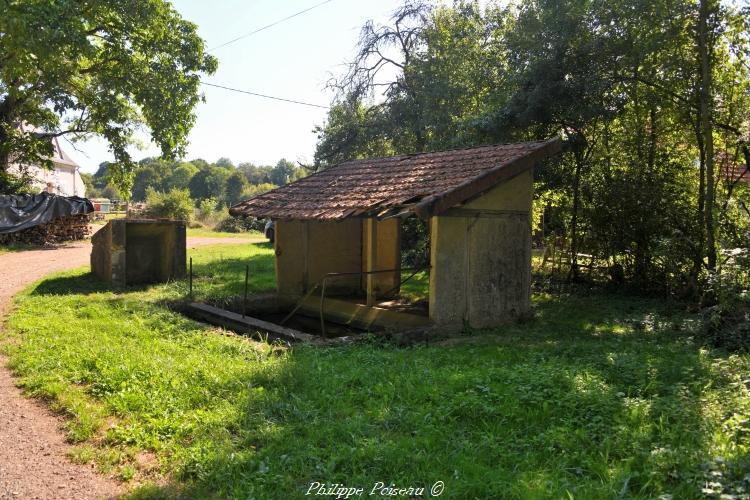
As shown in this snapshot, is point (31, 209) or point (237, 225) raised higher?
point (31, 209)

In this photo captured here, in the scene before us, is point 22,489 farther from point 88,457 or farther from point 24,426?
point 24,426

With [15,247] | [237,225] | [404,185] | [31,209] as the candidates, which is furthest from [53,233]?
[404,185]

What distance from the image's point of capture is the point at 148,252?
1393 cm

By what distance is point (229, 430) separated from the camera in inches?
185

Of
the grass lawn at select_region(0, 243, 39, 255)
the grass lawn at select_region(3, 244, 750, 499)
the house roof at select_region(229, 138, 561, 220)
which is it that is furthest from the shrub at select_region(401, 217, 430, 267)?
the grass lawn at select_region(0, 243, 39, 255)

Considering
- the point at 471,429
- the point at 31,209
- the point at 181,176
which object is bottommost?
the point at 471,429

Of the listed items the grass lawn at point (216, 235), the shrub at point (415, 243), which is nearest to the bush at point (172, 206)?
the grass lawn at point (216, 235)

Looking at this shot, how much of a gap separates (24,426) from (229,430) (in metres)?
1.96

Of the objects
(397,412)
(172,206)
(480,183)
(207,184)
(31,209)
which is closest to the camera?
(397,412)

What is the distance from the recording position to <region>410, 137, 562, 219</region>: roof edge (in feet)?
25.9

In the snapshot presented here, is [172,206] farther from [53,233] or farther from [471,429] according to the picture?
[471,429]

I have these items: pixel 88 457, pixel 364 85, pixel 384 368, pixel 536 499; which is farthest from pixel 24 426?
pixel 364 85

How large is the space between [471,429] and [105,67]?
13.5 m

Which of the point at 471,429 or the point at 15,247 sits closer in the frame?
the point at 471,429
